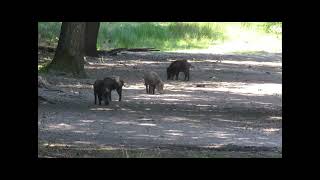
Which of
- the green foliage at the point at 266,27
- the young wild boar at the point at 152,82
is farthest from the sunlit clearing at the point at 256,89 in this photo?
the green foliage at the point at 266,27

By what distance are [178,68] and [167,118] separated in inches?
328

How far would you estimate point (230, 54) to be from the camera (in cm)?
3644

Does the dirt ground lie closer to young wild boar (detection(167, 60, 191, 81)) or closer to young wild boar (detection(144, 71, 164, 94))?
young wild boar (detection(144, 71, 164, 94))

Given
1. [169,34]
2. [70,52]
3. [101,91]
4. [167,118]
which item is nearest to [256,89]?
[70,52]

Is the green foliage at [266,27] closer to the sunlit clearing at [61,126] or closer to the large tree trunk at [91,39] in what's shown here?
the large tree trunk at [91,39]

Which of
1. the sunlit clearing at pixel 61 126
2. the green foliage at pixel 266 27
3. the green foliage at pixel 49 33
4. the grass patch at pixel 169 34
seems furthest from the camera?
the green foliage at pixel 266 27

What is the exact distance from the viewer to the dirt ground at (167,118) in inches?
461

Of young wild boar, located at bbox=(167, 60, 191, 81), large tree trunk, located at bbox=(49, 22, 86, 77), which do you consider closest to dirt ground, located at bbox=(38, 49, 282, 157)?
young wild boar, located at bbox=(167, 60, 191, 81)

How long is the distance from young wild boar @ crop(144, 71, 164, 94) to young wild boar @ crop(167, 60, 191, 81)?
3.56m

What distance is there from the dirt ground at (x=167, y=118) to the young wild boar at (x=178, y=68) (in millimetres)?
397

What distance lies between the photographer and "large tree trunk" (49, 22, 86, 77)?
2317cm

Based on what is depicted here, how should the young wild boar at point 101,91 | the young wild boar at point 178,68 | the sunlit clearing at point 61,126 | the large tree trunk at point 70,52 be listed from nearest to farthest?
1. the sunlit clearing at point 61,126
2. the young wild boar at point 101,91
3. the large tree trunk at point 70,52
4. the young wild boar at point 178,68
